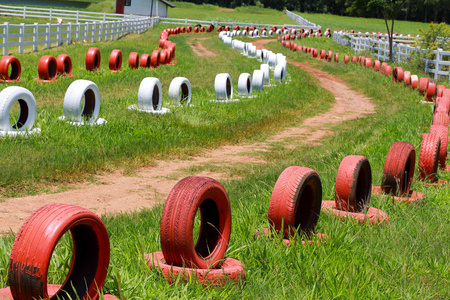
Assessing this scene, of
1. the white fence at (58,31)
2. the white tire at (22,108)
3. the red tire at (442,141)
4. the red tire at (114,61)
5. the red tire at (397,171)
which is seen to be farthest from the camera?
the white fence at (58,31)

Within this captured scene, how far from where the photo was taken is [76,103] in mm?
10453

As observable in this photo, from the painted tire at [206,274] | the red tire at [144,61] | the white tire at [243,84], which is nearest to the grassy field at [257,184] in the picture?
the painted tire at [206,274]

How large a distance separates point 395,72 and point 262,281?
20.0 m

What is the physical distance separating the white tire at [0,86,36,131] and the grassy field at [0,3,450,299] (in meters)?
0.35

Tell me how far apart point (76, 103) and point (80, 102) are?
3.2 inches

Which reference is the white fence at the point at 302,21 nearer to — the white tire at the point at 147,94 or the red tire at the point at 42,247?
the white tire at the point at 147,94

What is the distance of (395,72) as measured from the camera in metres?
22.6

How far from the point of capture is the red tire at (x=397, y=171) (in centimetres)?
655

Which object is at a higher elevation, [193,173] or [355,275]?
[355,275]

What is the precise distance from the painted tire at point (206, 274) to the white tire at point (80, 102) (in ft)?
22.5

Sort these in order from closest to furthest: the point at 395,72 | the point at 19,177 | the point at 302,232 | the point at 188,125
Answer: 1. the point at 302,232
2. the point at 19,177
3. the point at 188,125
4. the point at 395,72

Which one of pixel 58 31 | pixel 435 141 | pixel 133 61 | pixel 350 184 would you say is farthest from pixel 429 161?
pixel 58 31

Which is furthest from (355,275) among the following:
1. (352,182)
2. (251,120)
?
(251,120)

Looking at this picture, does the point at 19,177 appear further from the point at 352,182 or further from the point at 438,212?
the point at 438,212
